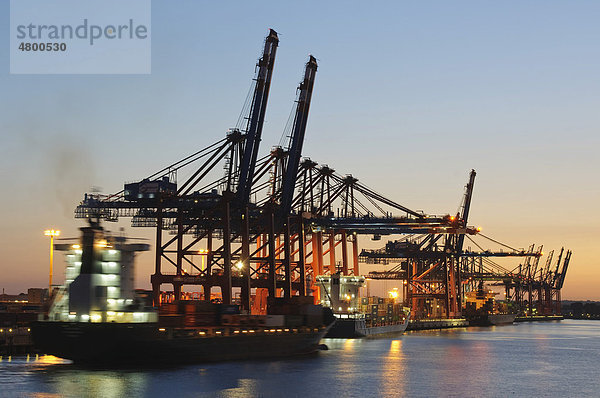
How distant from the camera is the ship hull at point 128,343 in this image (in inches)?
1935

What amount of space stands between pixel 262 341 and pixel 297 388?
17.1 m

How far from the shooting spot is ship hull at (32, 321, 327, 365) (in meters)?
49.2

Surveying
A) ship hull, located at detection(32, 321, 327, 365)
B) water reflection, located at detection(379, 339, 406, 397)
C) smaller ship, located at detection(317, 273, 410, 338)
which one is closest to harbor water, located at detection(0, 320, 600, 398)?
water reflection, located at detection(379, 339, 406, 397)

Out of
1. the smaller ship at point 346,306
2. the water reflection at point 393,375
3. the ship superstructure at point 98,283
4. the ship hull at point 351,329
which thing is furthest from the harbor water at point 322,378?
the smaller ship at point 346,306

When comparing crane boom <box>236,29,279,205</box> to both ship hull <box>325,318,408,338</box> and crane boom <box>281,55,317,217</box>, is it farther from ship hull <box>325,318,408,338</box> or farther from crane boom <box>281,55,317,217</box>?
ship hull <box>325,318,408,338</box>

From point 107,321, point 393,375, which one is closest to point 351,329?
point 393,375

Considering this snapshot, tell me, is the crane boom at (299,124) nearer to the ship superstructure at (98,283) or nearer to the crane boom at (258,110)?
the crane boom at (258,110)

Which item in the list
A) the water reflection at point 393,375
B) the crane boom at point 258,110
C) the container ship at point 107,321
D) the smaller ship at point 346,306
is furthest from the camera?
the smaller ship at point 346,306

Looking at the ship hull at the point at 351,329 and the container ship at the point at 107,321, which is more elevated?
the container ship at the point at 107,321

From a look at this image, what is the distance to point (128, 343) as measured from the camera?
163 ft

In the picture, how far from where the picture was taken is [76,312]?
49.8 meters

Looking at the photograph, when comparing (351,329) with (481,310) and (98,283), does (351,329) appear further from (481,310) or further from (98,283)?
(481,310)

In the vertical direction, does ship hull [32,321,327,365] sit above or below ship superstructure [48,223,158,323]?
below

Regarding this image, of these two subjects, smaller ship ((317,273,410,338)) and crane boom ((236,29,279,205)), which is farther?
smaller ship ((317,273,410,338))
